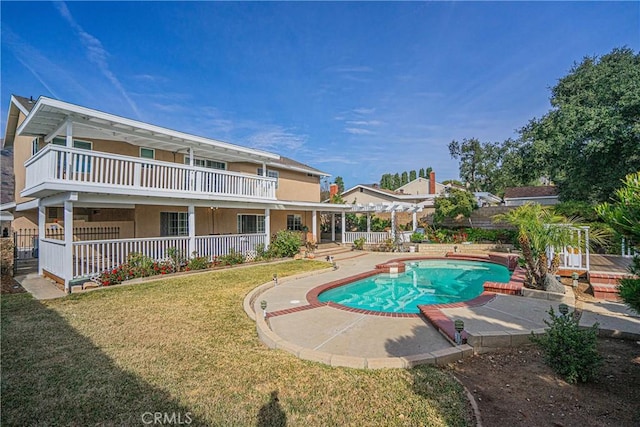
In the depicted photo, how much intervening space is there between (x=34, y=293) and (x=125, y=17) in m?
11.7

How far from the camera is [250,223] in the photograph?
61.6 feet

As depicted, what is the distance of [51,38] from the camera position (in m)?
12.6

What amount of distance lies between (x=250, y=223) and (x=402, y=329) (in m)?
14.3

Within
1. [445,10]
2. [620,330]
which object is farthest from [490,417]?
[445,10]

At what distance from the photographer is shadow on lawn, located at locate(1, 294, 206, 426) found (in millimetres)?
3184

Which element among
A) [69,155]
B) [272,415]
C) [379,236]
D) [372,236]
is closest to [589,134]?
[379,236]

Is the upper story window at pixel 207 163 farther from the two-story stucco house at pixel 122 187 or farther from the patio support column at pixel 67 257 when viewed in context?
the patio support column at pixel 67 257

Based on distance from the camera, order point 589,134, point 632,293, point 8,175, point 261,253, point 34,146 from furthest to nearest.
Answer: point 8,175 → point 261,253 → point 589,134 → point 34,146 → point 632,293

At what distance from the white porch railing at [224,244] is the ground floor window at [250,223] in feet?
10.3

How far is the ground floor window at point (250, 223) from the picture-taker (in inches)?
716

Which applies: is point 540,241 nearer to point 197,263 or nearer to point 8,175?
point 197,263

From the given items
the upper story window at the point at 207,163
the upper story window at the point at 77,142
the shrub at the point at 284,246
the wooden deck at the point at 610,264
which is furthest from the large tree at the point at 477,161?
the upper story window at the point at 77,142

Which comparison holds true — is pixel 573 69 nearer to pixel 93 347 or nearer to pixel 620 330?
pixel 620 330

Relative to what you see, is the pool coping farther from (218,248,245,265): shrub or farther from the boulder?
(218,248,245,265): shrub
